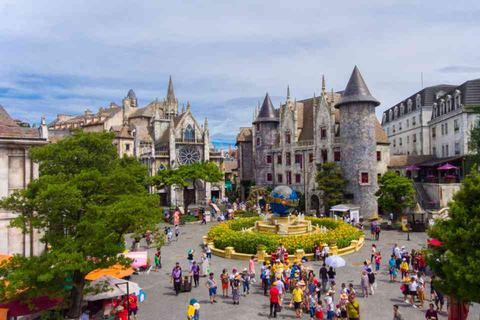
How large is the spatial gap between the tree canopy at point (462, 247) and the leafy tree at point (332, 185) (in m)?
30.6

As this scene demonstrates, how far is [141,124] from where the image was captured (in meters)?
69.4

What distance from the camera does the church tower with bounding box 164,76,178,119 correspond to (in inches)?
2795

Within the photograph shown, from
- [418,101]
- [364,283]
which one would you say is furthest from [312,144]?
[364,283]

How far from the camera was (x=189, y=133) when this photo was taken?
63.0m

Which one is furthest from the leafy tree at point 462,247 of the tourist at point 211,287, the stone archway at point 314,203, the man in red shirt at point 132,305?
the stone archway at point 314,203

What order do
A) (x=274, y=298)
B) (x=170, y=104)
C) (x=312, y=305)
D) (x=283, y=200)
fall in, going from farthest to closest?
(x=170, y=104) → (x=283, y=200) → (x=274, y=298) → (x=312, y=305)

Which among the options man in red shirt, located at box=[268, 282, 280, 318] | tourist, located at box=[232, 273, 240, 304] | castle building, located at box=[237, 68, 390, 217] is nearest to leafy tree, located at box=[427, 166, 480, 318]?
man in red shirt, located at box=[268, 282, 280, 318]

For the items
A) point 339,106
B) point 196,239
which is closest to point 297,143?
point 339,106

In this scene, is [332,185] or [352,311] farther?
[332,185]

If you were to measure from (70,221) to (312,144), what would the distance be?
3869 cm

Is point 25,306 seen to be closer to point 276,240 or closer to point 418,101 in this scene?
point 276,240

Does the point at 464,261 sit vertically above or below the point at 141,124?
below

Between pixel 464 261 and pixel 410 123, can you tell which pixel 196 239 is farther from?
pixel 410 123

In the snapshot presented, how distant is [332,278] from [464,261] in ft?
25.3
